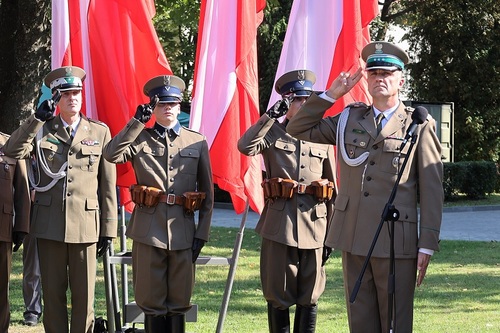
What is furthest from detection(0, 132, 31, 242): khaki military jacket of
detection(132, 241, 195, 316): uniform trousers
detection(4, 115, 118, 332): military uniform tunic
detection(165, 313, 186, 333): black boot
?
detection(165, 313, 186, 333): black boot

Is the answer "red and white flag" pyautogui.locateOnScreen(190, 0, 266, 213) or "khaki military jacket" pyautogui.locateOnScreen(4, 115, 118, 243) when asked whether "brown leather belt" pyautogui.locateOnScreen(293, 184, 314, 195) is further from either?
"khaki military jacket" pyautogui.locateOnScreen(4, 115, 118, 243)

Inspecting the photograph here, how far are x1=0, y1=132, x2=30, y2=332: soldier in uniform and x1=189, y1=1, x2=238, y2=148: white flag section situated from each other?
147cm

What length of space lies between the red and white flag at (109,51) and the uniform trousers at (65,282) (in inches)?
34.0

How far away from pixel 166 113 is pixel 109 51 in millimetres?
1252

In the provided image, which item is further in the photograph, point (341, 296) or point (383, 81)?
point (341, 296)

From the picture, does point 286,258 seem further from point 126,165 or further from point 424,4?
point 424,4

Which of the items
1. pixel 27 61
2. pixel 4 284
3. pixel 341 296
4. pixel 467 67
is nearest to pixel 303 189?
pixel 4 284

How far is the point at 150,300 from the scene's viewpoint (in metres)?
6.65

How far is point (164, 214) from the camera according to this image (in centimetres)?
669

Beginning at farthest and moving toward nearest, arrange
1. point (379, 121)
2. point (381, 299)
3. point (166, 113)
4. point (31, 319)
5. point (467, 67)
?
point (467, 67) < point (31, 319) < point (166, 113) < point (379, 121) < point (381, 299)

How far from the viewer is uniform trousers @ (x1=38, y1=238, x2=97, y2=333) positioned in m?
6.91

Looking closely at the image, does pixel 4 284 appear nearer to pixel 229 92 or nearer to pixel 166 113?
pixel 166 113

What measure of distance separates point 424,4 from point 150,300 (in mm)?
23584

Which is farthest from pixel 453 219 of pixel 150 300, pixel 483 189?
pixel 150 300
